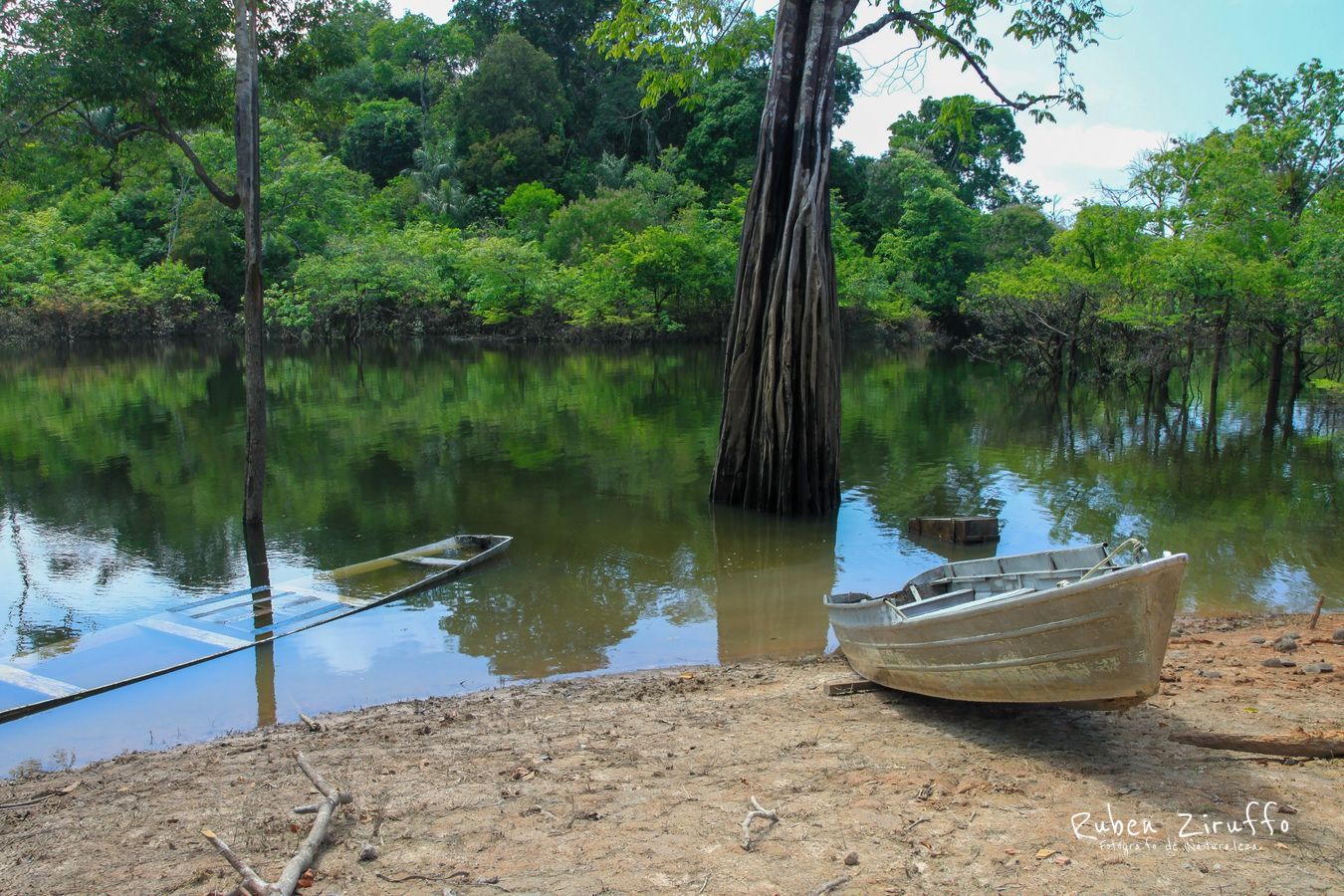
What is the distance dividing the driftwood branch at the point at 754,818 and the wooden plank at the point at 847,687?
94.4 inches

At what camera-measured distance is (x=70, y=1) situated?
12.5m

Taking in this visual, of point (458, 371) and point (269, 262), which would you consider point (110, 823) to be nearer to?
point (458, 371)

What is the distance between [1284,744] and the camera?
5.55 meters

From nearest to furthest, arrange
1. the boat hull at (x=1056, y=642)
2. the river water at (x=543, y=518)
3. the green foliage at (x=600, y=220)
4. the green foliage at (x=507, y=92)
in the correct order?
1. the boat hull at (x=1056, y=642)
2. the river water at (x=543, y=518)
3. the green foliage at (x=600, y=220)
4. the green foliage at (x=507, y=92)

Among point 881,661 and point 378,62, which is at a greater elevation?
point 378,62

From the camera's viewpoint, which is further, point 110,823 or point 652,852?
point 110,823

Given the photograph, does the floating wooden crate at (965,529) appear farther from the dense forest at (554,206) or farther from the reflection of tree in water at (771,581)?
the dense forest at (554,206)

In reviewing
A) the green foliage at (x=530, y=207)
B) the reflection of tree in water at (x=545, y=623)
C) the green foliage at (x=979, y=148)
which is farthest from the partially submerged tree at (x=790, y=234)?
the green foliage at (x=979, y=148)

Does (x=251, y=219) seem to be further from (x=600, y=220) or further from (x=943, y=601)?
(x=600, y=220)

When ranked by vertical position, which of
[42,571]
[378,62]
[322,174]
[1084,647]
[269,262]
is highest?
[378,62]

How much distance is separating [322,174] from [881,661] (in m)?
51.8

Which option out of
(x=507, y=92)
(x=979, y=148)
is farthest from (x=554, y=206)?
(x=979, y=148)

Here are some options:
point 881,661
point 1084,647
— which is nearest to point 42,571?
point 881,661

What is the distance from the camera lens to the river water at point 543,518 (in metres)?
9.25
